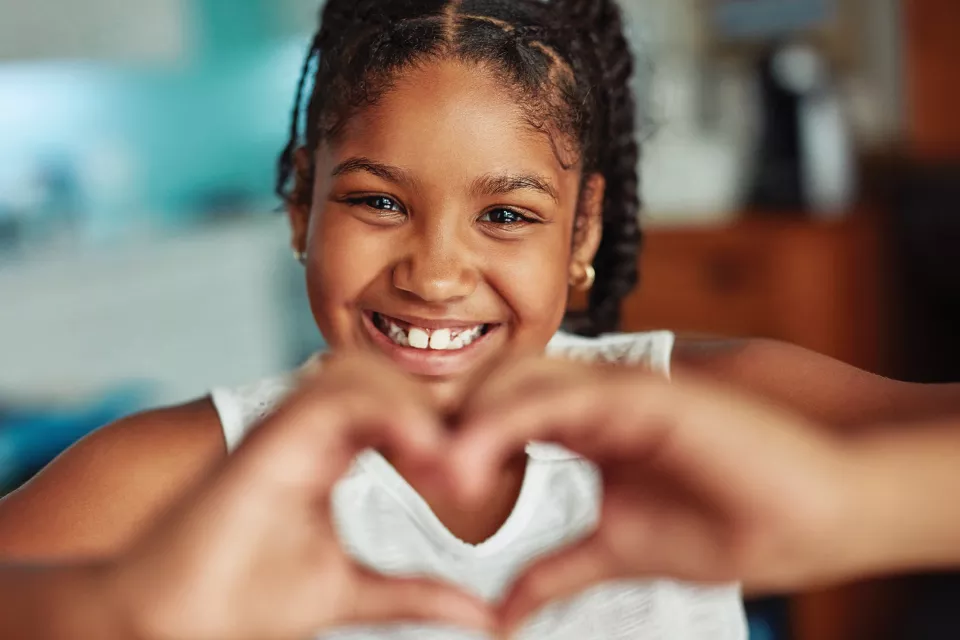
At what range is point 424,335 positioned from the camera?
0.54m

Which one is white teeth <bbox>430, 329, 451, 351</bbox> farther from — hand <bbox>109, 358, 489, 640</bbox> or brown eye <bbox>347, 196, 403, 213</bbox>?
hand <bbox>109, 358, 489, 640</bbox>

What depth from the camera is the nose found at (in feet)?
1.61

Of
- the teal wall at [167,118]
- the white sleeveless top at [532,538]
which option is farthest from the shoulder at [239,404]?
the teal wall at [167,118]

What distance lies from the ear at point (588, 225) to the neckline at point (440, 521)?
0.12 m

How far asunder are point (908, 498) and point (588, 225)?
342mm

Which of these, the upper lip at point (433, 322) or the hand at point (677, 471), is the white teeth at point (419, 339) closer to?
the upper lip at point (433, 322)

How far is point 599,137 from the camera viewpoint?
62 cm

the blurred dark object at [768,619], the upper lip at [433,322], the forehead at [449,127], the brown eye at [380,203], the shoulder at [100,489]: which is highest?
the forehead at [449,127]

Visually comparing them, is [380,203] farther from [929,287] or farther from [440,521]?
[929,287]

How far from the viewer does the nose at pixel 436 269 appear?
49 cm

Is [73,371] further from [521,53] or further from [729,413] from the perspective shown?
[729,413]

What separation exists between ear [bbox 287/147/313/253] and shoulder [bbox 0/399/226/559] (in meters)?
0.14

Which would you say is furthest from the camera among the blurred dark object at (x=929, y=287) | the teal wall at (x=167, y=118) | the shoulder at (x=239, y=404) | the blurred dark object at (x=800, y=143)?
the teal wall at (x=167, y=118)

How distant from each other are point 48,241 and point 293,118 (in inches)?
48.6
